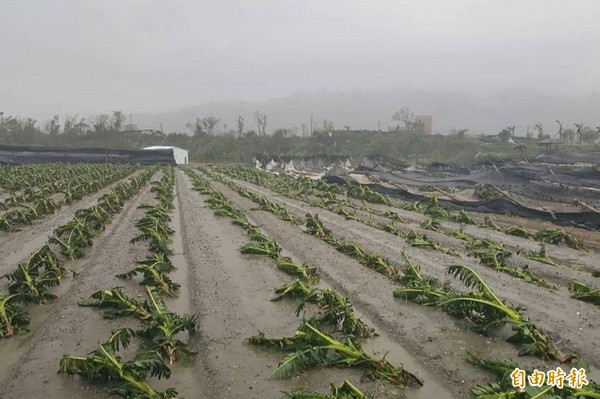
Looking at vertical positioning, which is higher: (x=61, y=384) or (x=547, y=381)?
(x=547, y=381)

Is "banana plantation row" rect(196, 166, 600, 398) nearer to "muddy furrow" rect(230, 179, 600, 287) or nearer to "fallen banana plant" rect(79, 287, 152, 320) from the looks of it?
"muddy furrow" rect(230, 179, 600, 287)

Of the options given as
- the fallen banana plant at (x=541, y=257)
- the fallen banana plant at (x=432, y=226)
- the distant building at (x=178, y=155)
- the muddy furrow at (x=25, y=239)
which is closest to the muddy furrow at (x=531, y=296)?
the fallen banana plant at (x=541, y=257)

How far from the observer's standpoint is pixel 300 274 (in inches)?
305

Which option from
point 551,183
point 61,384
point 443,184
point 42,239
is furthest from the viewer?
point 443,184

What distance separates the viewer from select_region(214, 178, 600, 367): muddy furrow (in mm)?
5496

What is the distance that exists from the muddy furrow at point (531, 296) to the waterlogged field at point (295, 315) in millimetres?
33

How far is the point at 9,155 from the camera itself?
40656mm

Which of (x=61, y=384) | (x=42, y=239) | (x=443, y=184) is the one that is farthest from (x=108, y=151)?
(x=61, y=384)

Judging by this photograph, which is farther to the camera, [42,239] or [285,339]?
[42,239]

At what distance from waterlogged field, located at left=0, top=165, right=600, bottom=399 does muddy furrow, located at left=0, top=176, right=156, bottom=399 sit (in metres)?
0.02

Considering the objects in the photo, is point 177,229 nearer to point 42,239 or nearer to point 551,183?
point 42,239

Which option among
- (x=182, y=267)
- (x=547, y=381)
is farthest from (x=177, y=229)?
(x=547, y=381)

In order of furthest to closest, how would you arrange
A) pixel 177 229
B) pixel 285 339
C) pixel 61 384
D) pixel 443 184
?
pixel 443 184 < pixel 177 229 < pixel 285 339 < pixel 61 384

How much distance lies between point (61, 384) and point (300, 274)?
409cm
